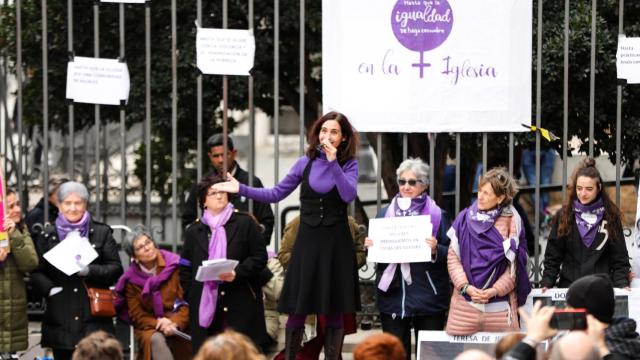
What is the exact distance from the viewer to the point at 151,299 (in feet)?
28.9

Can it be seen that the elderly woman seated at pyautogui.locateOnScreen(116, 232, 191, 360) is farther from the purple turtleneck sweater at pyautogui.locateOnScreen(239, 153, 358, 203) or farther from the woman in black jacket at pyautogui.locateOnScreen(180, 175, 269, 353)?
the purple turtleneck sweater at pyautogui.locateOnScreen(239, 153, 358, 203)

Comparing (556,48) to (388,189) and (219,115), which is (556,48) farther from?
(219,115)

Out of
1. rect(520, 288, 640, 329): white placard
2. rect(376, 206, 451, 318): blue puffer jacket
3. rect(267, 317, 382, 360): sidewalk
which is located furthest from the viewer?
rect(267, 317, 382, 360): sidewalk

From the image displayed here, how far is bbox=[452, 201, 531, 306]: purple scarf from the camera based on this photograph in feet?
26.7

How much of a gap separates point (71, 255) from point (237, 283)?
1.18 m

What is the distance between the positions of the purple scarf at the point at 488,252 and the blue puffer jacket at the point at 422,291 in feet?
0.78

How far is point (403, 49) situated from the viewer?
8977 mm

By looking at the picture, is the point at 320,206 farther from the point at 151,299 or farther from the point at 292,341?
the point at 151,299

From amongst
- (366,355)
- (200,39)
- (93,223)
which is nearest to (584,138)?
(200,39)

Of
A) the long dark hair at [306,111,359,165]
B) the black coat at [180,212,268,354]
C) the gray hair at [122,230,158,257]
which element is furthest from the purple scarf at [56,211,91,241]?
the long dark hair at [306,111,359,165]

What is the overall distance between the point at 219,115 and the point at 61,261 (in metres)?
3.28

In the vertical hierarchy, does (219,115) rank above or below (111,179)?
above

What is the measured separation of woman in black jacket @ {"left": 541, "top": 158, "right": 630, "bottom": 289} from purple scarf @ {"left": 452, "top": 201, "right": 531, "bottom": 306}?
28 cm

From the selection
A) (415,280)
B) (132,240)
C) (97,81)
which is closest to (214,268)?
(132,240)
